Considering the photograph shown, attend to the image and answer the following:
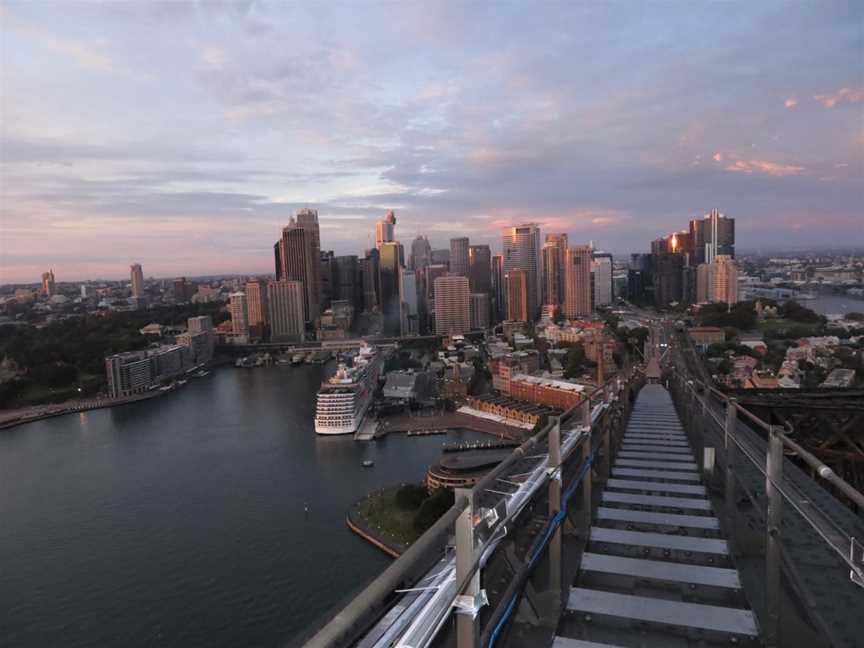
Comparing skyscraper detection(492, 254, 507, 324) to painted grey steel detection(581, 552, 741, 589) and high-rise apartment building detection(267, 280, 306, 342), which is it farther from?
painted grey steel detection(581, 552, 741, 589)

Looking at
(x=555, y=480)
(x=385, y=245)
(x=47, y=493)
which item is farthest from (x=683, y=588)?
(x=385, y=245)

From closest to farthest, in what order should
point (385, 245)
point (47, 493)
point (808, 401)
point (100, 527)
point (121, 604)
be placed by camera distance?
1. point (808, 401)
2. point (121, 604)
3. point (100, 527)
4. point (47, 493)
5. point (385, 245)

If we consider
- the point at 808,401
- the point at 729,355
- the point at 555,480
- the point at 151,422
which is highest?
the point at 555,480

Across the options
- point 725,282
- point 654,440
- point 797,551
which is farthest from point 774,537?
point 725,282

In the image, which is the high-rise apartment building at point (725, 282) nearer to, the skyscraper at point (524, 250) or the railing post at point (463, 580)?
the skyscraper at point (524, 250)

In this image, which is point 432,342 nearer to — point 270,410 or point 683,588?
point 270,410

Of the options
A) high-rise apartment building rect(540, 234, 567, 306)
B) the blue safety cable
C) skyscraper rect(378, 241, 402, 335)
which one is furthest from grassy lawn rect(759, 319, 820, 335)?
the blue safety cable

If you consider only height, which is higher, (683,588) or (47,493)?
(683,588)
